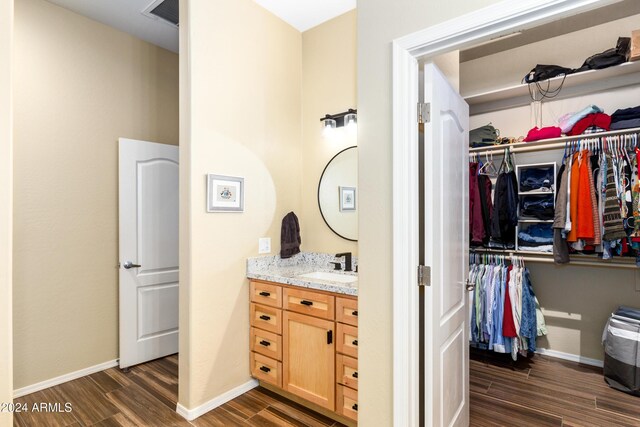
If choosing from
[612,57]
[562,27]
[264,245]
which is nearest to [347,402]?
[264,245]

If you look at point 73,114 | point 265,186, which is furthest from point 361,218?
point 73,114

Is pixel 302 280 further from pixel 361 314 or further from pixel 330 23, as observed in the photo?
pixel 330 23

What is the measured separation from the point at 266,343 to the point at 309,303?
59 centimetres

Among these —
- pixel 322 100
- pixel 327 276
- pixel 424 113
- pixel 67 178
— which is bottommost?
pixel 327 276

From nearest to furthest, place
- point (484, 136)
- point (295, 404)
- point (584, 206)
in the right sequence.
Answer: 1. point (295, 404)
2. point (584, 206)
3. point (484, 136)

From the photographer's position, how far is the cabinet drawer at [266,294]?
8.29 feet

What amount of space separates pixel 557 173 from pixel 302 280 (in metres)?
2.51

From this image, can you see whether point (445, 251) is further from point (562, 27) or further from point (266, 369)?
point (562, 27)

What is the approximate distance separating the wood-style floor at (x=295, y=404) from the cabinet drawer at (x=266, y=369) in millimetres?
137

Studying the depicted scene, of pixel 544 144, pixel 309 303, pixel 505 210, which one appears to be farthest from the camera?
pixel 505 210

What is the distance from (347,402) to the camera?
7.11 ft

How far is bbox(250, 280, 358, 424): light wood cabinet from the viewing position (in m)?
2.16

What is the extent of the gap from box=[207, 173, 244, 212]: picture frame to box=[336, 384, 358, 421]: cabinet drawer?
1469 millimetres

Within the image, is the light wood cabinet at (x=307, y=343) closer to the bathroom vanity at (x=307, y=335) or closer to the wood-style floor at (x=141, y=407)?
the bathroom vanity at (x=307, y=335)
